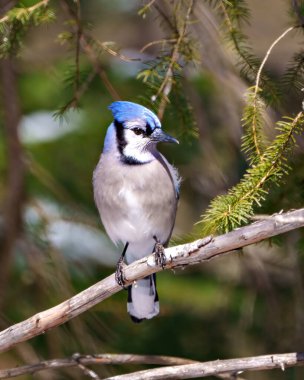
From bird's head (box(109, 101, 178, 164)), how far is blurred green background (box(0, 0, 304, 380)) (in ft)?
0.81

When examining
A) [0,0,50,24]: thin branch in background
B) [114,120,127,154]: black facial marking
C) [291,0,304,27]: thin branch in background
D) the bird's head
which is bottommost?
[291,0,304,27]: thin branch in background

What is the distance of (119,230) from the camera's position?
367 centimetres

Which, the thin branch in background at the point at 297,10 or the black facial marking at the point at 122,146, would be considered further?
the black facial marking at the point at 122,146

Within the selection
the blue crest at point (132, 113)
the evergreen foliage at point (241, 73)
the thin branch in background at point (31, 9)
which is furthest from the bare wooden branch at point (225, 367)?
the thin branch in background at point (31, 9)

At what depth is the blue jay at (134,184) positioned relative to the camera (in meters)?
3.52

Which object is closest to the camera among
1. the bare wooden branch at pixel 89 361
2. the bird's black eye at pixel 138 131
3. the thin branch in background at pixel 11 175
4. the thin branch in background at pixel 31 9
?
the thin branch in background at pixel 31 9

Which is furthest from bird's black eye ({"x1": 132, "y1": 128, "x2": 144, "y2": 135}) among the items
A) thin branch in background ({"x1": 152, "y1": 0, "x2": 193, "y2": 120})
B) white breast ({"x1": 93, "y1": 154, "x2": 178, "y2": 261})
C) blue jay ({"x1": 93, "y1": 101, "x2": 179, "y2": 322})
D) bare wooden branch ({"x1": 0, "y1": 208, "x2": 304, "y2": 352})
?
bare wooden branch ({"x1": 0, "y1": 208, "x2": 304, "y2": 352})

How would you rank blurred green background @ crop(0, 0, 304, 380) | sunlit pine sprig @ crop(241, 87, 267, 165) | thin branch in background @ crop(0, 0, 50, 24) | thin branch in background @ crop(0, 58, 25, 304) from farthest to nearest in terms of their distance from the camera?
thin branch in background @ crop(0, 58, 25, 304)
blurred green background @ crop(0, 0, 304, 380)
thin branch in background @ crop(0, 0, 50, 24)
sunlit pine sprig @ crop(241, 87, 267, 165)

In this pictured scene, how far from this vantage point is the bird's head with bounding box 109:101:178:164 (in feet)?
10.9

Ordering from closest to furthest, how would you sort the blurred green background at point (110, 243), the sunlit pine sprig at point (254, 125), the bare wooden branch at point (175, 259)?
the bare wooden branch at point (175, 259) → the sunlit pine sprig at point (254, 125) → the blurred green background at point (110, 243)

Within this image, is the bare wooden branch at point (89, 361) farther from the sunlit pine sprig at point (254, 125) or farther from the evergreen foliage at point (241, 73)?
the sunlit pine sprig at point (254, 125)

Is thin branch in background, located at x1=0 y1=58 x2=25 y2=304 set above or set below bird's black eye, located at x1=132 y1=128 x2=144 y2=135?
above

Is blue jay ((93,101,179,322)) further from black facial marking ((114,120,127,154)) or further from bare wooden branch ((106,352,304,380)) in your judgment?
bare wooden branch ((106,352,304,380))

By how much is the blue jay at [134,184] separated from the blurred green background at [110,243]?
251mm
